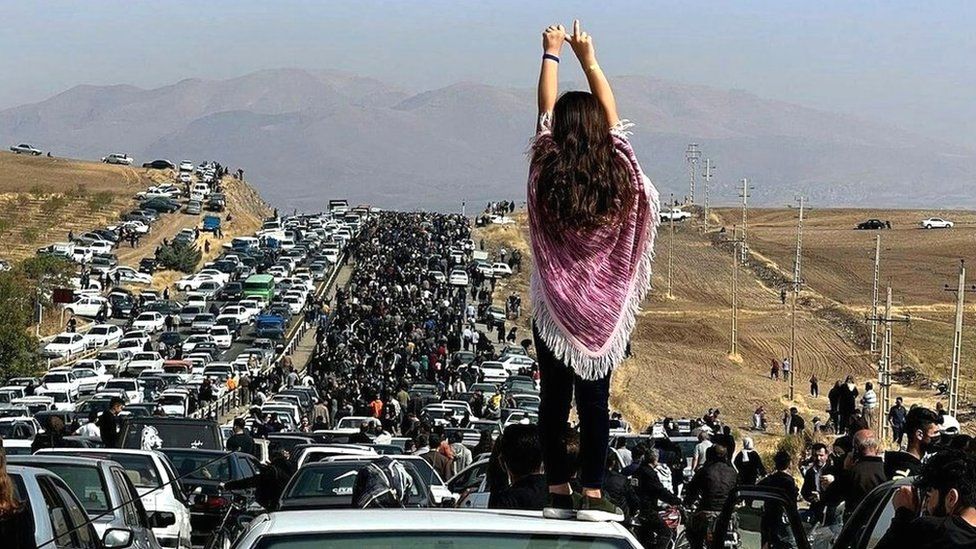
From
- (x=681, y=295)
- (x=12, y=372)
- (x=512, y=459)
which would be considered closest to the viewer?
(x=512, y=459)

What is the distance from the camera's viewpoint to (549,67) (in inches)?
265

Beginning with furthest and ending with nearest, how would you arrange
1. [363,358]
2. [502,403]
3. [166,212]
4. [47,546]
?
1. [166,212]
2. [363,358]
3. [502,403]
4. [47,546]

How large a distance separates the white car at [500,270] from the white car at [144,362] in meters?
45.7


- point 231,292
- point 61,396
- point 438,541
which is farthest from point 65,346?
point 438,541

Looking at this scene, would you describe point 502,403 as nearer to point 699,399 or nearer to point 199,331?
point 699,399

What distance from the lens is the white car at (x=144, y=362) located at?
72669 millimetres

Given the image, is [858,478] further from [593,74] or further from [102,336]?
[102,336]

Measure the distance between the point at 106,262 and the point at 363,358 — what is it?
56784mm

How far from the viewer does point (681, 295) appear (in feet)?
421

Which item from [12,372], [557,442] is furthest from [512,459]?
[12,372]

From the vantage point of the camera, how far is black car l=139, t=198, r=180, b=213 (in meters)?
155

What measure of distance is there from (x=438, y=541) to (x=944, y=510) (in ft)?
8.86

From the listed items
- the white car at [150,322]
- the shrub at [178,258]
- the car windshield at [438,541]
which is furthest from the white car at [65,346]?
the car windshield at [438,541]

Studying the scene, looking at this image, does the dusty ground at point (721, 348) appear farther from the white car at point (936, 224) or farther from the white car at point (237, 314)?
the white car at point (936, 224)
